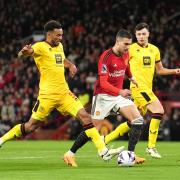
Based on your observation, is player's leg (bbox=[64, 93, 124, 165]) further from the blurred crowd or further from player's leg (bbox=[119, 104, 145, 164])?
the blurred crowd

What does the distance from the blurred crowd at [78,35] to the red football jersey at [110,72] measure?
37.5 ft

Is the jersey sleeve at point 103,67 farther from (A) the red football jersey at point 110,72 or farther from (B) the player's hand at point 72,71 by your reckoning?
(B) the player's hand at point 72,71

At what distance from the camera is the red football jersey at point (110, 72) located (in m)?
12.1

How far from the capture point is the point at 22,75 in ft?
94.3

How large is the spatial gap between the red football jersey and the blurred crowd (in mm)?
11431

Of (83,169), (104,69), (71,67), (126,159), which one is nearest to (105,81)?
(104,69)

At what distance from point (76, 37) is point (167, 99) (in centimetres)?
805

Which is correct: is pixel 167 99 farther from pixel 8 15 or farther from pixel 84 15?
pixel 8 15

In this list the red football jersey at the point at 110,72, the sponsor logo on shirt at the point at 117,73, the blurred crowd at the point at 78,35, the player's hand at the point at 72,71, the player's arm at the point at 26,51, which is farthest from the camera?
the blurred crowd at the point at 78,35

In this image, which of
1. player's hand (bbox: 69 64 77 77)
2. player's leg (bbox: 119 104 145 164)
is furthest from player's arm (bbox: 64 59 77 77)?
player's leg (bbox: 119 104 145 164)

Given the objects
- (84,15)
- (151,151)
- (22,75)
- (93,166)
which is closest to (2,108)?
(22,75)

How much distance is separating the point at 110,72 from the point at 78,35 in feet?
63.3

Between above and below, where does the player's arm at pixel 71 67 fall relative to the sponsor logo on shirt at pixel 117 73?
above

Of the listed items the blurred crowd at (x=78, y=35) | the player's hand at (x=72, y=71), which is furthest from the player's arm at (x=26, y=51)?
the blurred crowd at (x=78, y=35)
